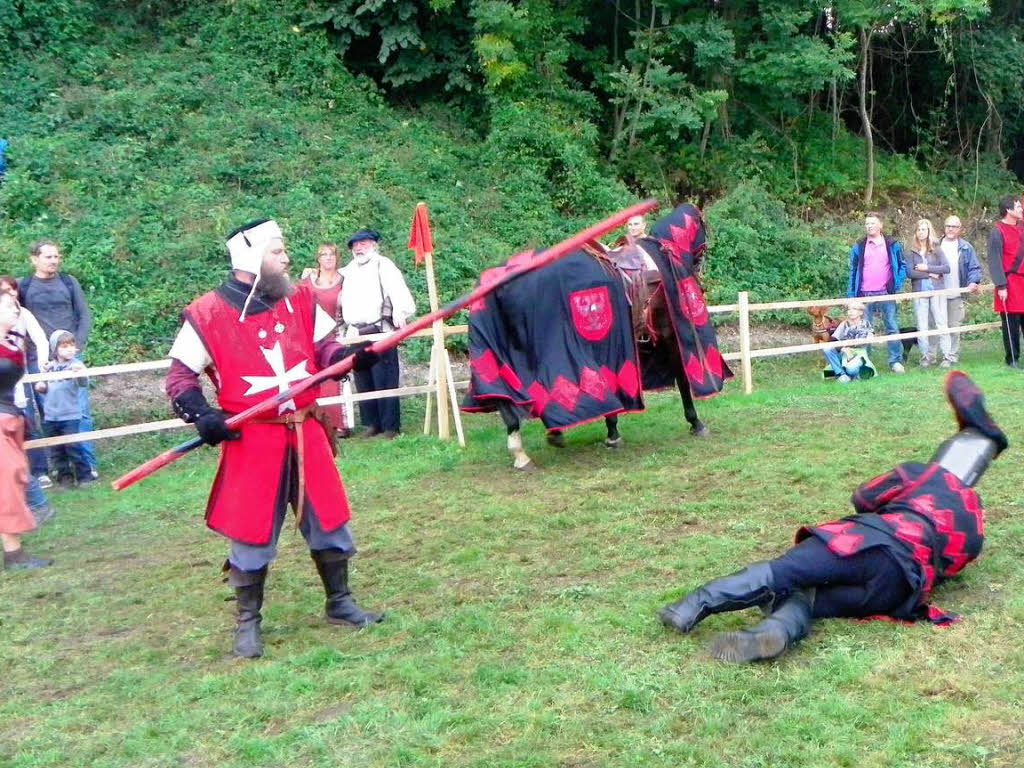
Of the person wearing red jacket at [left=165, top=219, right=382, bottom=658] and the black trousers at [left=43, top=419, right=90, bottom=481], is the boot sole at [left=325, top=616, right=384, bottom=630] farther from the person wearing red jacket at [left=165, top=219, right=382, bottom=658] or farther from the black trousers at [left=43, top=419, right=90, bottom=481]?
the black trousers at [left=43, top=419, right=90, bottom=481]

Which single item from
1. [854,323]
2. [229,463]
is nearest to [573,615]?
[229,463]

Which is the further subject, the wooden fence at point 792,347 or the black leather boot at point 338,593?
the wooden fence at point 792,347

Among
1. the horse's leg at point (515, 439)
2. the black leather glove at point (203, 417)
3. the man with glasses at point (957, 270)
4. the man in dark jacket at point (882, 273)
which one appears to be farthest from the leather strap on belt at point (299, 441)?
the man with glasses at point (957, 270)

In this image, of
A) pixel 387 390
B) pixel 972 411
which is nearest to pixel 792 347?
→ pixel 387 390

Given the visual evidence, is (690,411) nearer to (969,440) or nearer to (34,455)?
(969,440)

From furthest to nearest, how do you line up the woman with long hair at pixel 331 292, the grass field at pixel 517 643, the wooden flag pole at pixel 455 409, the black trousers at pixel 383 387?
the woman with long hair at pixel 331 292
the black trousers at pixel 383 387
the wooden flag pole at pixel 455 409
the grass field at pixel 517 643

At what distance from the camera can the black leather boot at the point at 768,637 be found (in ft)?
13.6

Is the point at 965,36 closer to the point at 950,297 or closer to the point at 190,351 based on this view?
the point at 950,297

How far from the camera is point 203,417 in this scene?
4.53 meters

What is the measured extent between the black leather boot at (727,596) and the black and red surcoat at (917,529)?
31 centimetres

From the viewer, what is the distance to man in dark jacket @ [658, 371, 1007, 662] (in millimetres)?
4387

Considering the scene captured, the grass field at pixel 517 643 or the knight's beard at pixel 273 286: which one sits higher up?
the knight's beard at pixel 273 286

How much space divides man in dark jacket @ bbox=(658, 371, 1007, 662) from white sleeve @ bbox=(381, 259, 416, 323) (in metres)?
5.73

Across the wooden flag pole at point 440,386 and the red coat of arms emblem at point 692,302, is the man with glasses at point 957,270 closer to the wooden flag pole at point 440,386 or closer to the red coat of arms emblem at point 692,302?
the red coat of arms emblem at point 692,302
